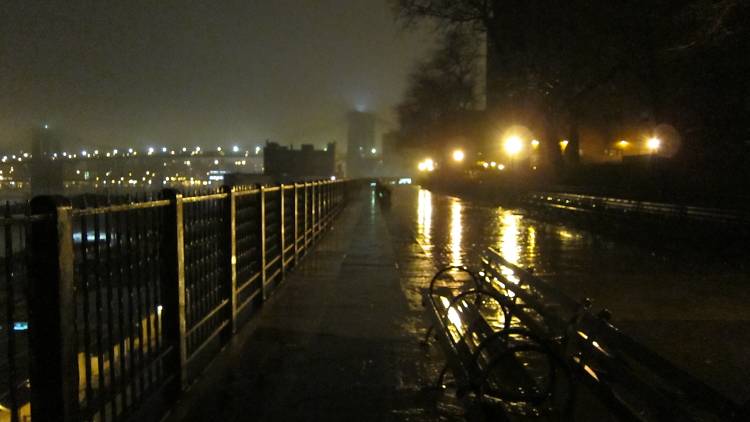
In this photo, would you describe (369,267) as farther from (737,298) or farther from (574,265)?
(737,298)

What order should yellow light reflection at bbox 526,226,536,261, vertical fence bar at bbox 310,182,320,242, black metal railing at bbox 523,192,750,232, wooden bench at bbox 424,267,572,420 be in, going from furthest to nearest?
vertical fence bar at bbox 310,182,320,242 < yellow light reflection at bbox 526,226,536,261 < black metal railing at bbox 523,192,750,232 < wooden bench at bbox 424,267,572,420

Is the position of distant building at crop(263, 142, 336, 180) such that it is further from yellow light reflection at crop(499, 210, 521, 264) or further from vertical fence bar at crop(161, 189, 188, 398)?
vertical fence bar at crop(161, 189, 188, 398)

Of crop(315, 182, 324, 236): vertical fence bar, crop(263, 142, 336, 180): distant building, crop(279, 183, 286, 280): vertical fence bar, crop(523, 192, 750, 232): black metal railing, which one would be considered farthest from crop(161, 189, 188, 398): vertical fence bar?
crop(263, 142, 336, 180): distant building

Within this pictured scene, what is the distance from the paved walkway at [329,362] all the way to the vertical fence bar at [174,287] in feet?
1.13

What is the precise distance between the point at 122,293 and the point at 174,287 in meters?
0.77

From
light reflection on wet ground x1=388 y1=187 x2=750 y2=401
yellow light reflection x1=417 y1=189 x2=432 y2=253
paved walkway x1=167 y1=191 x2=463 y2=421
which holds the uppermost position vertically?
paved walkway x1=167 y1=191 x2=463 y2=421

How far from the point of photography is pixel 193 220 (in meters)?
5.96

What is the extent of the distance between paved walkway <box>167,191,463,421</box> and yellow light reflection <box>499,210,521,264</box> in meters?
3.49

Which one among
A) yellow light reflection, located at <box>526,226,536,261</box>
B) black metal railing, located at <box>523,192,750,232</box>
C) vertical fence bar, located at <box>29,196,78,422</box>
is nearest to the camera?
vertical fence bar, located at <box>29,196,78,422</box>

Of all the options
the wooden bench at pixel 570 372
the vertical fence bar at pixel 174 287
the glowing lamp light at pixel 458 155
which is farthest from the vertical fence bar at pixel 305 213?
the glowing lamp light at pixel 458 155

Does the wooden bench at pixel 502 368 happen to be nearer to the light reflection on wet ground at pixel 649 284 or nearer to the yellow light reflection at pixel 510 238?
the light reflection on wet ground at pixel 649 284

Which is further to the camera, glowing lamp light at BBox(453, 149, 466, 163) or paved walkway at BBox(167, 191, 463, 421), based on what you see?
glowing lamp light at BBox(453, 149, 466, 163)

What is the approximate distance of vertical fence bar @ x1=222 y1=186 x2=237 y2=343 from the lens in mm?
7062

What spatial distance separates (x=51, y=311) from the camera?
3352 millimetres
